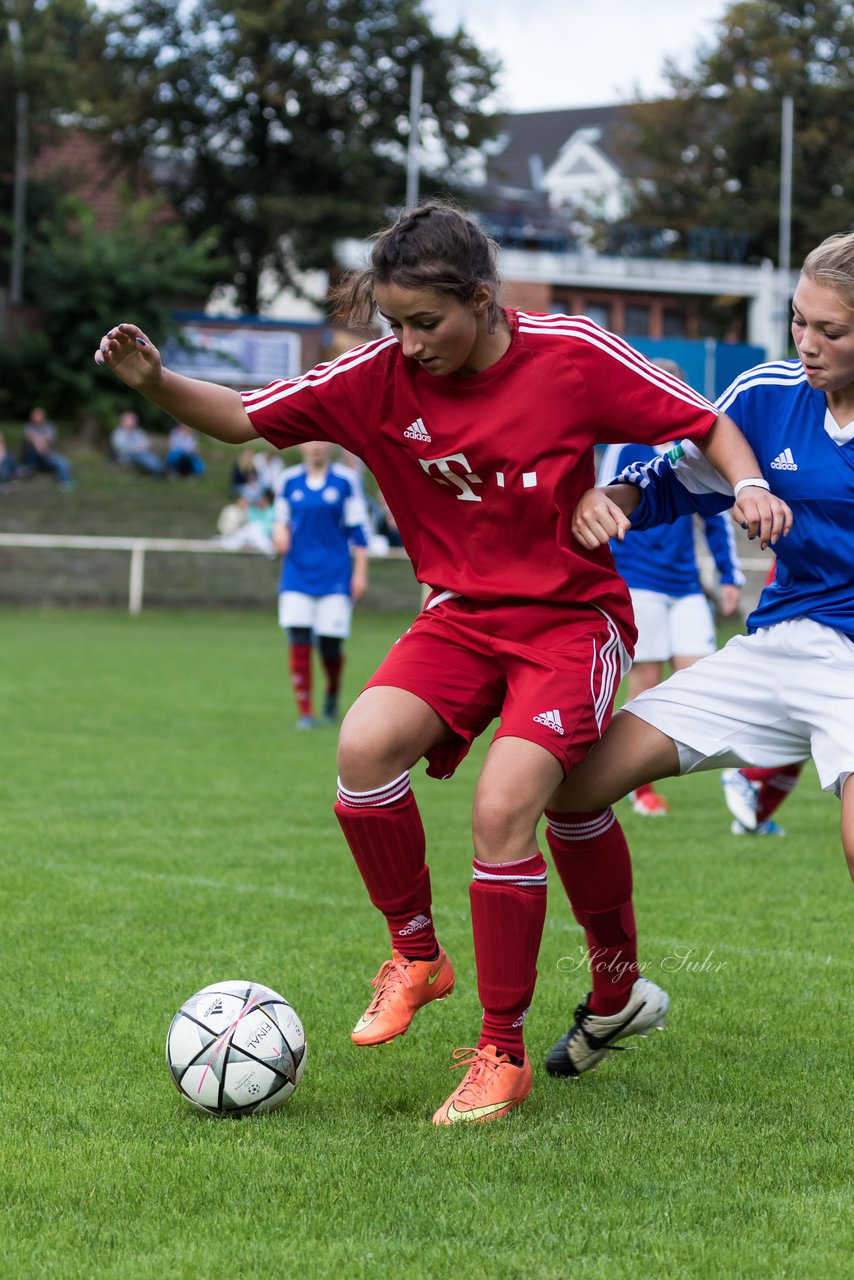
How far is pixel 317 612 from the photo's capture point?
12188mm

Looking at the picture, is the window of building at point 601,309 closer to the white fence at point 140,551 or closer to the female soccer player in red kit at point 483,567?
the white fence at point 140,551

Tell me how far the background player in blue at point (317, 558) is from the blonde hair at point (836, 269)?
845cm

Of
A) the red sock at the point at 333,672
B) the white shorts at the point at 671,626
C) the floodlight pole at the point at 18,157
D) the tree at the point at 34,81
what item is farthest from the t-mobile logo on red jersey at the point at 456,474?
the floodlight pole at the point at 18,157

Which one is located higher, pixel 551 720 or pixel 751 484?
pixel 751 484

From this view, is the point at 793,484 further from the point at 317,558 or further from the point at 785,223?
the point at 785,223

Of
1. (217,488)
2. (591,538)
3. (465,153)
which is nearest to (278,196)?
(465,153)

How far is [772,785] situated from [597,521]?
409 centimetres

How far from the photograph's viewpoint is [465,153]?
4084 centimetres

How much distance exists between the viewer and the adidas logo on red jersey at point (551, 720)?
12.0 ft

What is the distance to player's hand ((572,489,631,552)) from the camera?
365 centimetres

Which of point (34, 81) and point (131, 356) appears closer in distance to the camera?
point (131, 356)

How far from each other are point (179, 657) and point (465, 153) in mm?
27272

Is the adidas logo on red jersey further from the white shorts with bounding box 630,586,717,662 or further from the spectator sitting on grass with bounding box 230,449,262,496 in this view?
the spectator sitting on grass with bounding box 230,449,262,496

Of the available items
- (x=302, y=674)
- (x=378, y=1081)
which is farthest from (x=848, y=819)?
(x=302, y=674)
